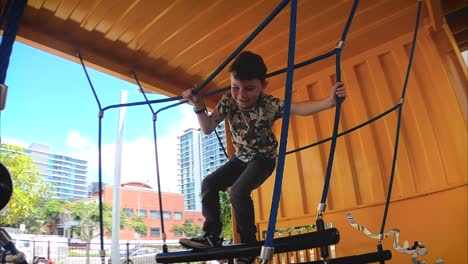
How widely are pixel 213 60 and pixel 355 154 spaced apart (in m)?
1.83

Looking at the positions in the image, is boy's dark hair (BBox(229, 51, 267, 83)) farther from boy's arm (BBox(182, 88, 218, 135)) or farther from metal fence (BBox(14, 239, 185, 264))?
metal fence (BBox(14, 239, 185, 264))

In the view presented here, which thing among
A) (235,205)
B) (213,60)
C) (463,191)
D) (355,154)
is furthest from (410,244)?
(213,60)

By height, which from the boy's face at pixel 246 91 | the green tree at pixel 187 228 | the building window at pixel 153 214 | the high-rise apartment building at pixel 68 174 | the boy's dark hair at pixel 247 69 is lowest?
the boy's face at pixel 246 91

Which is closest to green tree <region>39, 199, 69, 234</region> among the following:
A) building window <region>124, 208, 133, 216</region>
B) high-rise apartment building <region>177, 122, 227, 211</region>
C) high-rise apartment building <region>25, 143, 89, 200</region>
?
building window <region>124, 208, 133, 216</region>

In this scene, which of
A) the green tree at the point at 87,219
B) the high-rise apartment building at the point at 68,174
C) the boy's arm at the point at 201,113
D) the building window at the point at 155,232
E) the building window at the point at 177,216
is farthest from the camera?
the high-rise apartment building at the point at 68,174

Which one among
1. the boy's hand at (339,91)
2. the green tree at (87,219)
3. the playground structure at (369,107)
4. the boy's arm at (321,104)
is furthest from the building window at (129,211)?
the boy's hand at (339,91)

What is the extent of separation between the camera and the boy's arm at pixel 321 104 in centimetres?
199

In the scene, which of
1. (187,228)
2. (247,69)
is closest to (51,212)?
(187,228)

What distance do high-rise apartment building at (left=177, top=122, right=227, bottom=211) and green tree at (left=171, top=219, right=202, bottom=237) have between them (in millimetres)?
26631

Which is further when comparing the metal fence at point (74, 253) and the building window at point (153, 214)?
the building window at point (153, 214)

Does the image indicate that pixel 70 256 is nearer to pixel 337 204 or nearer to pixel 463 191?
pixel 337 204

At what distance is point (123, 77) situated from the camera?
3.84 m

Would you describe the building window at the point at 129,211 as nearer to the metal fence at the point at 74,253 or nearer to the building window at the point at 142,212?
the building window at the point at 142,212

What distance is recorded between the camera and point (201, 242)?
2.08 m
